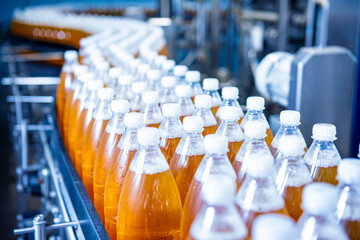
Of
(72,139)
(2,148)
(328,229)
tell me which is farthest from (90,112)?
(2,148)

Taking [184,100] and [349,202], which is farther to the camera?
[184,100]

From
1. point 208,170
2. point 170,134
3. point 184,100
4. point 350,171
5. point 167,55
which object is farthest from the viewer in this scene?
point 167,55

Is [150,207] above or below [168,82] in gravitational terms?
below

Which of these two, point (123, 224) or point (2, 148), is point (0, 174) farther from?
point (123, 224)

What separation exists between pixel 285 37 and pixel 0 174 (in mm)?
2766

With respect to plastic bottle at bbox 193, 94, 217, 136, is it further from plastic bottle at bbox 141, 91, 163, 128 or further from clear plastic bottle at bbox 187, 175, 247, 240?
clear plastic bottle at bbox 187, 175, 247, 240

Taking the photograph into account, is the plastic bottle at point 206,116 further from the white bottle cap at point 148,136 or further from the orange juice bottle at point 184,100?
the white bottle cap at point 148,136

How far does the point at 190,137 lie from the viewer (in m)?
0.75

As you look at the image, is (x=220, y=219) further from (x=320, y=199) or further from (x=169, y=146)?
(x=169, y=146)

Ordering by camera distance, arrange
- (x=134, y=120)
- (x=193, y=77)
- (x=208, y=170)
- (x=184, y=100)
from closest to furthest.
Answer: (x=208, y=170) → (x=134, y=120) → (x=184, y=100) → (x=193, y=77)

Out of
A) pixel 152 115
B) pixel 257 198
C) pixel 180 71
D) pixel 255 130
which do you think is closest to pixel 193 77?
pixel 180 71

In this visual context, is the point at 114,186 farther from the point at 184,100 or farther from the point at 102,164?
the point at 184,100

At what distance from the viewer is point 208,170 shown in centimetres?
63

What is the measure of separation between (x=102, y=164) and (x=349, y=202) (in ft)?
1.76
